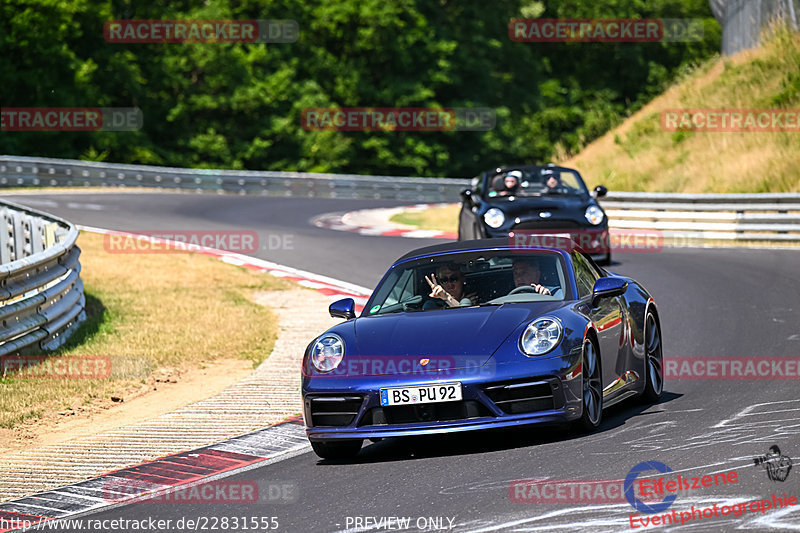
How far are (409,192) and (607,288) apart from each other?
35150 mm

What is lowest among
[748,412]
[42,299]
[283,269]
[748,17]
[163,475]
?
[163,475]

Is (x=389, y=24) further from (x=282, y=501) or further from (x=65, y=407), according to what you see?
(x=282, y=501)

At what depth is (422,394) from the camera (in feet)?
23.4

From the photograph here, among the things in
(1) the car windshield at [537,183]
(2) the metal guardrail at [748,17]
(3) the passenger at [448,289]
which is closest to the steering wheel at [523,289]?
(3) the passenger at [448,289]

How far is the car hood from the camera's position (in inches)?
286

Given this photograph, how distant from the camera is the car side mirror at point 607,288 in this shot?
26.5 ft

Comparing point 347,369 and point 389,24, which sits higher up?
point 389,24

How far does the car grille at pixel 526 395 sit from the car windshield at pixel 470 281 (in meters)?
1.12

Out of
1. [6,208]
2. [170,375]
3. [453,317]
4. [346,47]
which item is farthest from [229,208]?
→ [346,47]

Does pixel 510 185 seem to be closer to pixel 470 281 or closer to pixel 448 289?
pixel 470 281

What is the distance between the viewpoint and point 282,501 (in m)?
6.45

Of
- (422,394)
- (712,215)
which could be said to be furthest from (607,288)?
(712,215)

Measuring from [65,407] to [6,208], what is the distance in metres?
8.17

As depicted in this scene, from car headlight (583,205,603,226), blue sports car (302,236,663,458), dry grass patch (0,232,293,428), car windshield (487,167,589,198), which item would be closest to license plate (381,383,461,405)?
blue sports car (302,236,663,458)
